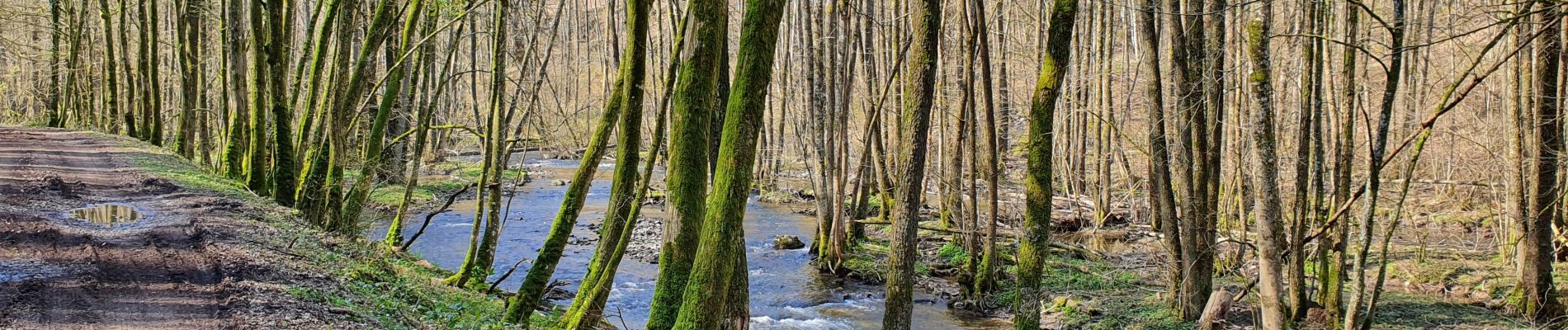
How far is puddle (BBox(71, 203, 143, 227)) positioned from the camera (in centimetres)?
999

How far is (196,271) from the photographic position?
302 inches

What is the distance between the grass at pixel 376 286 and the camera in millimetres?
7301

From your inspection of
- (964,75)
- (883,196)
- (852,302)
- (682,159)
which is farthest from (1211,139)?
(883,196)

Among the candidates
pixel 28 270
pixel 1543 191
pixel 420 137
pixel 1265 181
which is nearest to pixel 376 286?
pixel 28 270

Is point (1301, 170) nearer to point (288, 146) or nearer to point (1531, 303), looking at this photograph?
point (1531, 303)

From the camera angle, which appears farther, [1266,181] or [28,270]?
[1266,181]

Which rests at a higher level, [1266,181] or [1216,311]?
[1266,181]

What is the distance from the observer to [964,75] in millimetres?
12070

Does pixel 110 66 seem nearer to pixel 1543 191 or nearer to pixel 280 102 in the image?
pixel 280 102

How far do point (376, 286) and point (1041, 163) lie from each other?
19.8 feet

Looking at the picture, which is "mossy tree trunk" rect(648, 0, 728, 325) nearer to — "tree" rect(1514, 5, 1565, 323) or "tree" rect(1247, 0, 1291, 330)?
"tree" rect(1247, 0, 1291, 330)

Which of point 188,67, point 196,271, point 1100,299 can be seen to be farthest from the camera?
point 188,67

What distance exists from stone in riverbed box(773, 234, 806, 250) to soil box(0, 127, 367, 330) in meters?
8.18

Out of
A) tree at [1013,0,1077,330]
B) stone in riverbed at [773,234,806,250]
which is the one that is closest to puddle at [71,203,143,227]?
tree at [1013,0,1077,330]
